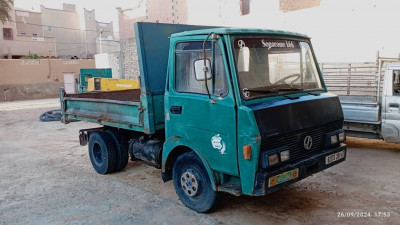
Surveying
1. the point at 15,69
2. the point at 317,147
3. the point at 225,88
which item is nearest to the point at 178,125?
the point at 225,88

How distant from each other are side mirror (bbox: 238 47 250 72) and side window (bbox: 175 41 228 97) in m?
0.21

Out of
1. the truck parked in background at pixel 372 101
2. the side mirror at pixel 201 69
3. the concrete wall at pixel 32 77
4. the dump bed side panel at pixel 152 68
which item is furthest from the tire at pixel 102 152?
the concrete wall at pixel 32 77

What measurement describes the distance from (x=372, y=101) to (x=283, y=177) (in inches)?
177

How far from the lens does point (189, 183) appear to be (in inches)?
177

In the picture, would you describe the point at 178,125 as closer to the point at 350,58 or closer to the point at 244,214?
the point at 244,214

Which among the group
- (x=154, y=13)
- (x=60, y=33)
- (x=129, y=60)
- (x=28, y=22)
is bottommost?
(x=129, y=60)

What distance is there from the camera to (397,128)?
6691 millimetres

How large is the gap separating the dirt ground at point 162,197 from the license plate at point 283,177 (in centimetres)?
70

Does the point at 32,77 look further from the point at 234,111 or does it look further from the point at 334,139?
the point at 334,139

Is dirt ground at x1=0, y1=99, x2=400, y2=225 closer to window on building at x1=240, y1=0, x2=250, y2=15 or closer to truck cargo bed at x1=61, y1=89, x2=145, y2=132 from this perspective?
truck cargo bed at x1=61, y1=89, x2=145, y2=132

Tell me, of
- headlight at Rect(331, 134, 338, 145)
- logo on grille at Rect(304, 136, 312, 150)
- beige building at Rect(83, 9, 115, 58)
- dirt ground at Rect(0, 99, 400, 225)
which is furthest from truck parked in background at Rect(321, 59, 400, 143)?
beige building at Rect(83, 9, 115, 58)

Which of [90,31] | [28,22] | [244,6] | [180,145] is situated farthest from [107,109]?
[90,31]

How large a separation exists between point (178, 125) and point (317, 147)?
1765 millimetres

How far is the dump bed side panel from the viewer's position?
16.0 feet
